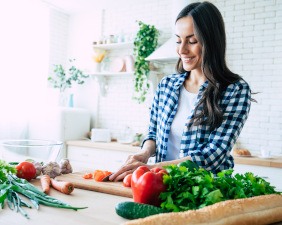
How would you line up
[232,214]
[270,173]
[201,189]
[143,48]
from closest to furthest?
[232,214] < [201,189] < [270,173] < [143,48]

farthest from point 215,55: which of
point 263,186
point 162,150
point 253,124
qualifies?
point 253,124

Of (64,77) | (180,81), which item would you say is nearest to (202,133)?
(180,81)

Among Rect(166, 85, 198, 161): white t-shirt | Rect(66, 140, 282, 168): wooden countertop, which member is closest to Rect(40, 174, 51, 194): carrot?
Rect(166, 85, 198, 161): white t-shirt

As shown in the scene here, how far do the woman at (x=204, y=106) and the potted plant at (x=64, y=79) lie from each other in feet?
11.4

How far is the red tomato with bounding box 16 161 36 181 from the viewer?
5.16ft

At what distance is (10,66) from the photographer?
4688 mm

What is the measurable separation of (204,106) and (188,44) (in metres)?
0.36

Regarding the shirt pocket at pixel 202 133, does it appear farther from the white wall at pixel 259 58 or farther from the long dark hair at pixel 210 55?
the white wall at pixel 259 58

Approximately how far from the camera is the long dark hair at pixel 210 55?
1818mm

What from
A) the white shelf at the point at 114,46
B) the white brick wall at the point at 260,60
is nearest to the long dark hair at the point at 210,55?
the white brick wall at the point at 260,60

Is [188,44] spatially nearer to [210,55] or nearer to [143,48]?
[210,55]

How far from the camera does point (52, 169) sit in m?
1.69

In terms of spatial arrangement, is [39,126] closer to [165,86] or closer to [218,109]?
[165,86]

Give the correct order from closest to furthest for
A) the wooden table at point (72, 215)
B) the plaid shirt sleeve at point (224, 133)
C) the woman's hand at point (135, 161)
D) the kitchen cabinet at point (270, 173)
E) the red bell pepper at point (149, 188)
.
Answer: the wooden table at point (72, 215)
the red bell pepper at point (149, 188)
the woman's hand at point (135, 161)
the plaid shirt sleeve at point (224, 133)
the kitchen cabinet at point (270, 173)
